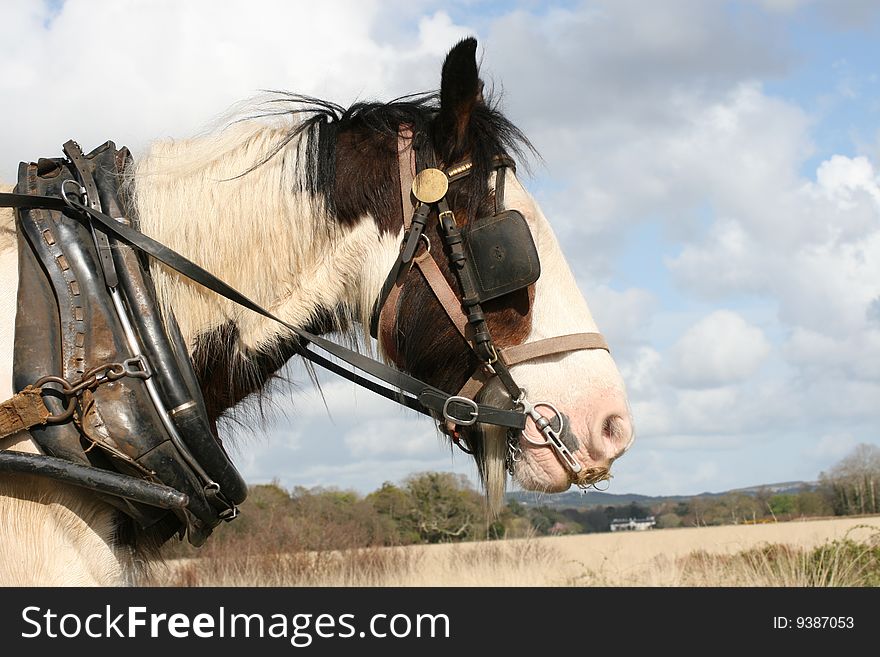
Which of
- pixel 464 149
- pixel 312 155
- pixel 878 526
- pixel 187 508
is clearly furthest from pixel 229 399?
pixel 878 526

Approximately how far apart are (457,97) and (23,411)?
197 centimetres

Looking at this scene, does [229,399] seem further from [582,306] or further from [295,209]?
[582,306]

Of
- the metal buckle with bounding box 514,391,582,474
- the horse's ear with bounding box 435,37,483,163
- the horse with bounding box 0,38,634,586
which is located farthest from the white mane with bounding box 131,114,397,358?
the metal buckle with bounding box 514,391,582,474

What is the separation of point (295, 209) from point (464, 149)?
2.38ft

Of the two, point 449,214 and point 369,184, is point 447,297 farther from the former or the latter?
point 369,184

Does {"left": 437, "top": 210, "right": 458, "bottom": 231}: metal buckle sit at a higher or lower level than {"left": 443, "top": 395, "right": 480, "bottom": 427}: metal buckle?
higher

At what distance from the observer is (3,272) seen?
2.96 m

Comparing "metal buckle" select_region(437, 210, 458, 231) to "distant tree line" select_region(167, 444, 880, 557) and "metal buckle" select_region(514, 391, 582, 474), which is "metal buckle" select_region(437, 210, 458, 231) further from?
"distant tree line" select_region(167, 444, 880, 557)

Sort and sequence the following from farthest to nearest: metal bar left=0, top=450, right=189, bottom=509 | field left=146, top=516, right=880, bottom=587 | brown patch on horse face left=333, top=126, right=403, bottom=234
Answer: field left=146, top=516, right=880, bottom=587 < brown patch on horse face left=333, top=126, right=403, bottom=234 < metal bar left=0, top=450, right=189, bottom=509

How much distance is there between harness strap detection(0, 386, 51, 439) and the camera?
269 centimetres

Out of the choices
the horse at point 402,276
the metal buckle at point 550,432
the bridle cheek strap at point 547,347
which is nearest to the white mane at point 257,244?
the horse at point 402,276

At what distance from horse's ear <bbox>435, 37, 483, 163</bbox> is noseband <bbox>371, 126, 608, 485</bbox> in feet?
0.33

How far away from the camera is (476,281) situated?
3168mm

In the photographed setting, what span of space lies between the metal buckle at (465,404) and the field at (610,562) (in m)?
7.27
